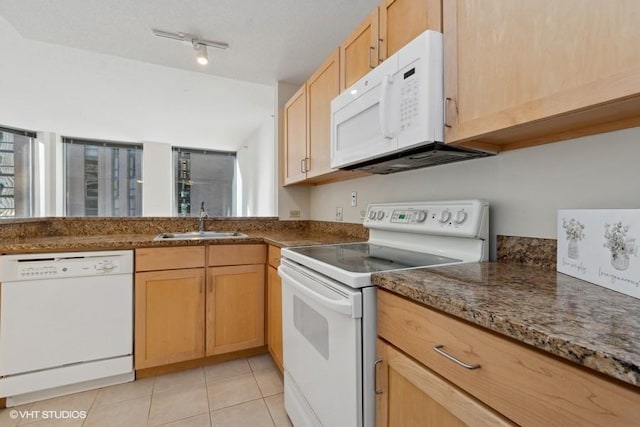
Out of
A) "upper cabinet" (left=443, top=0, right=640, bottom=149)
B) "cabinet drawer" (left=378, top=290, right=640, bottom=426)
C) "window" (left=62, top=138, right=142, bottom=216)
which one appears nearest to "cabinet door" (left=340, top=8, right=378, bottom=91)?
"upper cabinet" (left=443, top=0, right=640, bottom=149)

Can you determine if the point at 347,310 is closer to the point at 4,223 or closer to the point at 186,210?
the point at 4,223

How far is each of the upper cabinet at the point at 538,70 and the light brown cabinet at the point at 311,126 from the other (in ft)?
2.95

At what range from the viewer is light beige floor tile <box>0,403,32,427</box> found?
1.50 metres

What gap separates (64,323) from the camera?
5.59 ft

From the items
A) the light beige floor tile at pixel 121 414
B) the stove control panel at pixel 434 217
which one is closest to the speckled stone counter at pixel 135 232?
the stove control panel at pixel 434 217

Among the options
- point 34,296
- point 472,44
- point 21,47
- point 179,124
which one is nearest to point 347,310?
point 472,44

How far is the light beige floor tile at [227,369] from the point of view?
193cm

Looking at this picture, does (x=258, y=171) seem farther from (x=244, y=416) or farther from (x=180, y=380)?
(x=244, y=416)

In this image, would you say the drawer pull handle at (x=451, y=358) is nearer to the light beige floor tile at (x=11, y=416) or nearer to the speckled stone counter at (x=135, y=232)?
the speckled stone counter at (x=135, y=232)

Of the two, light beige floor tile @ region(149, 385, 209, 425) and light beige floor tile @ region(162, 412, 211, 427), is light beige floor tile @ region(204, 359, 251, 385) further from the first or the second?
light beige floor tile @ region(162, 412, 211, 427)

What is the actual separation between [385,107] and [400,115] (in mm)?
77

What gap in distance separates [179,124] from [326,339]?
4193 millimetres

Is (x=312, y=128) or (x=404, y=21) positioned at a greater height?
(x=404, y=21)

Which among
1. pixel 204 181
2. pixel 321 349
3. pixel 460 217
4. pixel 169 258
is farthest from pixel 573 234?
pixel 204 181
